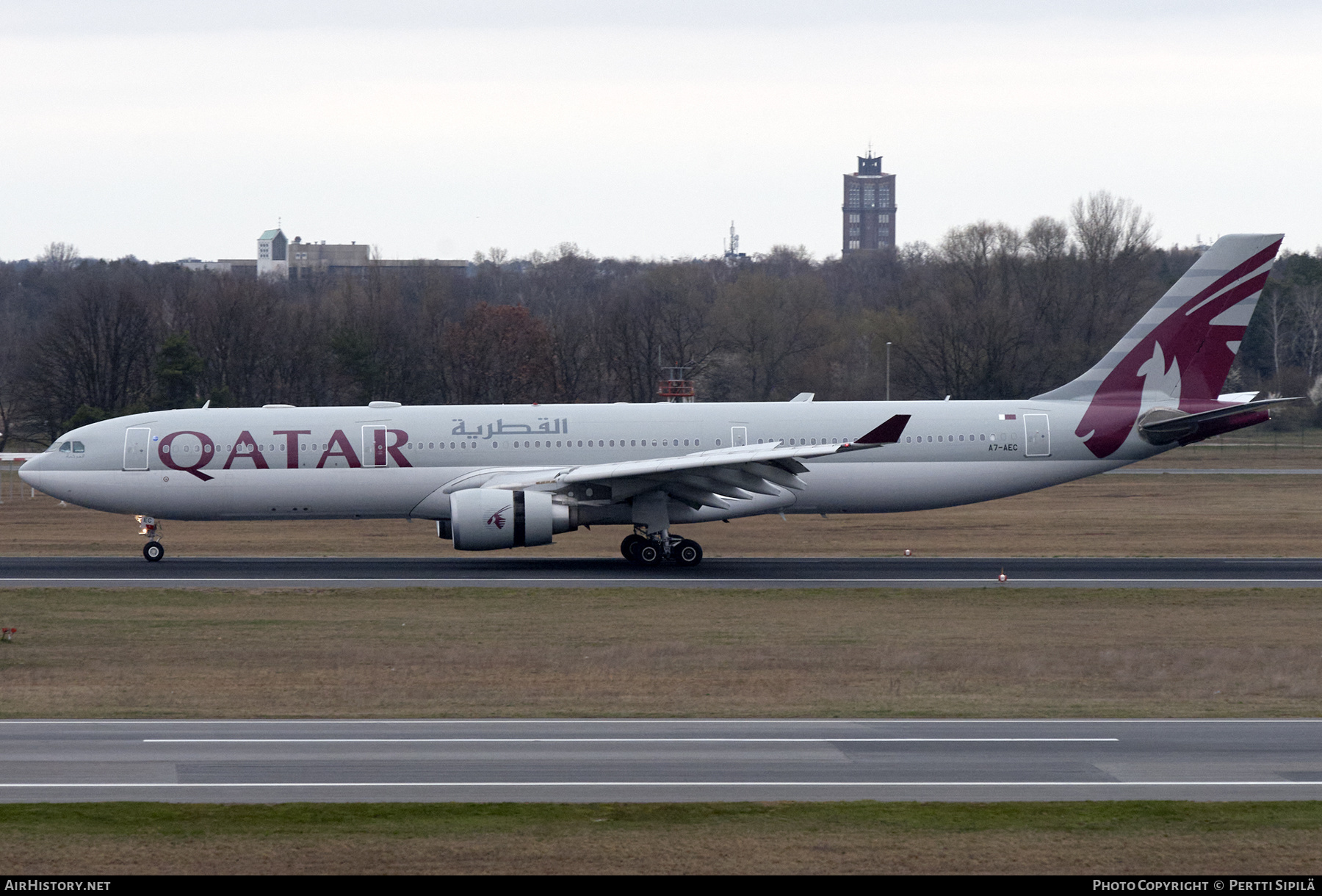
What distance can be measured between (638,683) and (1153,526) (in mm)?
26937

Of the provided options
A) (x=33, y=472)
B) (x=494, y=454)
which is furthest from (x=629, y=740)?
(x=33, y=472)

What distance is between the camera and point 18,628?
23672 mm

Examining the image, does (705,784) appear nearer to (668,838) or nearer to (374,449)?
(668,838)

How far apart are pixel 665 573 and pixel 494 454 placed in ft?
16.7

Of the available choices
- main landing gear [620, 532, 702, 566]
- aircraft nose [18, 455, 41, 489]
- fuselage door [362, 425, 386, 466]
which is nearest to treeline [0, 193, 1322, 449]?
aircraft nose [18, 455, 41, 489]

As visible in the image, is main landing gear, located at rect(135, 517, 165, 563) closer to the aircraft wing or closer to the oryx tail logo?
the aircraft wing

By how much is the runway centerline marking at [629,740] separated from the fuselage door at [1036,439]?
18.9m

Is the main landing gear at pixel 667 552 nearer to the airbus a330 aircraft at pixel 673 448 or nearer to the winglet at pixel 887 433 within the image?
the airbus a330 aircraft at pixel 673 448

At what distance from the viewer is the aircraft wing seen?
99.0ft

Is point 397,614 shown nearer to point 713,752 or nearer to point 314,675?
point 314,675

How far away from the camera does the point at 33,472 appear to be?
32.9 m

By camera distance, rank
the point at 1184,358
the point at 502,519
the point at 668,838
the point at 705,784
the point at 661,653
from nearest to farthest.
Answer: the point at 668,838
the point at 705,784
the point at 661,653
the point at 502,519
the point at 1184,358

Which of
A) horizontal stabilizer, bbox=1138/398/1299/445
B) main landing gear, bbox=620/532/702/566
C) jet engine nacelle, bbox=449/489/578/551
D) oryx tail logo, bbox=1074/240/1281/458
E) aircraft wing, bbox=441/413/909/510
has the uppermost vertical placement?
oryx tail logo, bbox=1074/240/1281/458

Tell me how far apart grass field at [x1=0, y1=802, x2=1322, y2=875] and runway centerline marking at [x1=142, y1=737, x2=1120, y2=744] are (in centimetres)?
294
